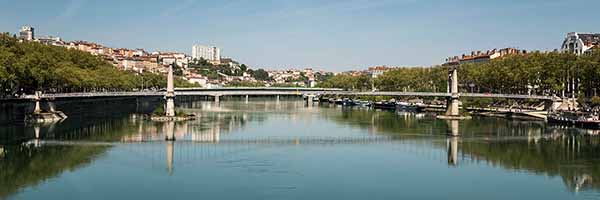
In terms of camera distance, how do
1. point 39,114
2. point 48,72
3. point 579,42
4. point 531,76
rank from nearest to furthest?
1. point 39,114
2. point 48,72
3. point 531,76
4. point 579,42

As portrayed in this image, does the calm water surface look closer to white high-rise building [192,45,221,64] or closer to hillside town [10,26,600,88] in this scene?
hillside town [10,26,600,88]

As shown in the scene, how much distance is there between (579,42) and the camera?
62.4m

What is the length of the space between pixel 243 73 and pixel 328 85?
58.2 meters

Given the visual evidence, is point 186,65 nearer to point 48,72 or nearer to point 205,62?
point 205,62

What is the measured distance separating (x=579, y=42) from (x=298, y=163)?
45.8 m

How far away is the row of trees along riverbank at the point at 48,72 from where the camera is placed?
3644cm

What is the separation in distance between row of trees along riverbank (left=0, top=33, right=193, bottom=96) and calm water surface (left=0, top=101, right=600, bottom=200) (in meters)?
3.55

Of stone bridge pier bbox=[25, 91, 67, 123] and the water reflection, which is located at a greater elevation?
stone bridge pier bbox=[25, 91, 67, 123]

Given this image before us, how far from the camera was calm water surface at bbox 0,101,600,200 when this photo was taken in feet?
59.9

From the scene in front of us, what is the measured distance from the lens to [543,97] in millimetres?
45250

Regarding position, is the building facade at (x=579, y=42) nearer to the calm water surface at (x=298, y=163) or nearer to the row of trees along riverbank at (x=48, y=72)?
the calm water surface at (x=298, y=163)

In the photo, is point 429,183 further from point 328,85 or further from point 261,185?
point 328,85

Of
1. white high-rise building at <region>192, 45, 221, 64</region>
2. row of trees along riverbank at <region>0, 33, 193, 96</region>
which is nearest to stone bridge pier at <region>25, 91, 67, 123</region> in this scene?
row of trees along riverbank at <region>0, 33, 193, 96</region>

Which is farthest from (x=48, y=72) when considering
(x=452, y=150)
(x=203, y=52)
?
(x=203, y=52)
